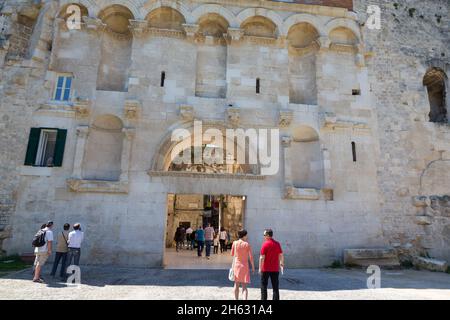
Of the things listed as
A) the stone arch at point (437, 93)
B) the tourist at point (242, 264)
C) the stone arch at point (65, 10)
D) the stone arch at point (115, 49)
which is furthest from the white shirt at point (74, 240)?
the stone arch at point (437, 93)

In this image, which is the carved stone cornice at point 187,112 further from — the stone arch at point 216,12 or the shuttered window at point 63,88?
the shuttered window at point 63,88

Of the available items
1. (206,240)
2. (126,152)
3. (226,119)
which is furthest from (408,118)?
(126,152)

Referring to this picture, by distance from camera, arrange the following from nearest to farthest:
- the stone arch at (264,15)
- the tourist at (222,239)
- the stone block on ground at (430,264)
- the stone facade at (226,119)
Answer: the stone facade at (226,119)
the stone block on ground at (430,264)
the stone arch at (264,15)
the tourist at (222,239)

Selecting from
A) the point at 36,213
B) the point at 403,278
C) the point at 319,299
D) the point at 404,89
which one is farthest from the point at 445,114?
the point at 36,213

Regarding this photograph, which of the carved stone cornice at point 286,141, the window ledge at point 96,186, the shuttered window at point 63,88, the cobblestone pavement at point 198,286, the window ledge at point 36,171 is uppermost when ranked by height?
the shuttered window at point 63,88

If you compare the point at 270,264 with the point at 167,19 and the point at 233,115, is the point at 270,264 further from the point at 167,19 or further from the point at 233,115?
the point at 167,19

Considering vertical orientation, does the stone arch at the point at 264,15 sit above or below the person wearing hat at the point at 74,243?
above

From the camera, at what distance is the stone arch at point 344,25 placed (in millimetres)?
13492

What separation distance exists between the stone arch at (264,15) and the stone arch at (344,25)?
229cm

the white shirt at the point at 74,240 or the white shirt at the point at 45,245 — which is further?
the white shirt at the point at 74,240

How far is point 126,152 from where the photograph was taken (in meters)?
11.4

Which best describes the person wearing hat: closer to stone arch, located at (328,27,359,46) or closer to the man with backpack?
the man with backpack

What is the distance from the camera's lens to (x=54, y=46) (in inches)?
472

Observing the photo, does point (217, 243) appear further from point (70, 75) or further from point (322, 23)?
point (322, 23)
